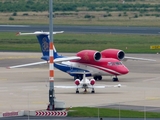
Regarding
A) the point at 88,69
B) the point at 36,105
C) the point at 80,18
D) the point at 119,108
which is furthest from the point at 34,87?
the point at 80,18

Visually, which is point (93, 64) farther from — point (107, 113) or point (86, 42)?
point (86, 42)

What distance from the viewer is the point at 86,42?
334 ft

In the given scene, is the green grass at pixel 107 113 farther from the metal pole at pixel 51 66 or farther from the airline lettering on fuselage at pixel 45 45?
the airline lettering on fuselage at pixel 45 45

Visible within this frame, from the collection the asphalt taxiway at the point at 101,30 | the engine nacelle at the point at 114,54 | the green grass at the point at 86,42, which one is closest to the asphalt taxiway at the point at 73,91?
the engine nacelle at the point at 114,54

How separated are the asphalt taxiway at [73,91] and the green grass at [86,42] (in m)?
17.5

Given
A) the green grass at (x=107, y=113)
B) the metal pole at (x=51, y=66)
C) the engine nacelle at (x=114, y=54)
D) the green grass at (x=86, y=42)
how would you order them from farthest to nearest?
the green grass at (x=86, y=42) → the engine nacelle at (x=114, y=54) → the metal pole at (x=51, y=66) → the green grass at (x=107, y=113)

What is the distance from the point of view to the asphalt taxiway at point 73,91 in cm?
4466

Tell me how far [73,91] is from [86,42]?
1957 inches

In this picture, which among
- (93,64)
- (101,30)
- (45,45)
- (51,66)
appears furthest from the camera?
(101,30)

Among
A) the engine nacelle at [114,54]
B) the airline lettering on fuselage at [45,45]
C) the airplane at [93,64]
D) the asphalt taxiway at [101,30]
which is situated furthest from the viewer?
the asphalt taxiway at [101,30]

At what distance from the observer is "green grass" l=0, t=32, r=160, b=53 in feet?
306

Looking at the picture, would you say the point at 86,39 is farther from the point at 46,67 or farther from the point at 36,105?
the point at 36,105

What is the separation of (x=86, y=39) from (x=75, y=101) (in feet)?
204

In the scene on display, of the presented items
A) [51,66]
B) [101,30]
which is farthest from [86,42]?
[51,66]
